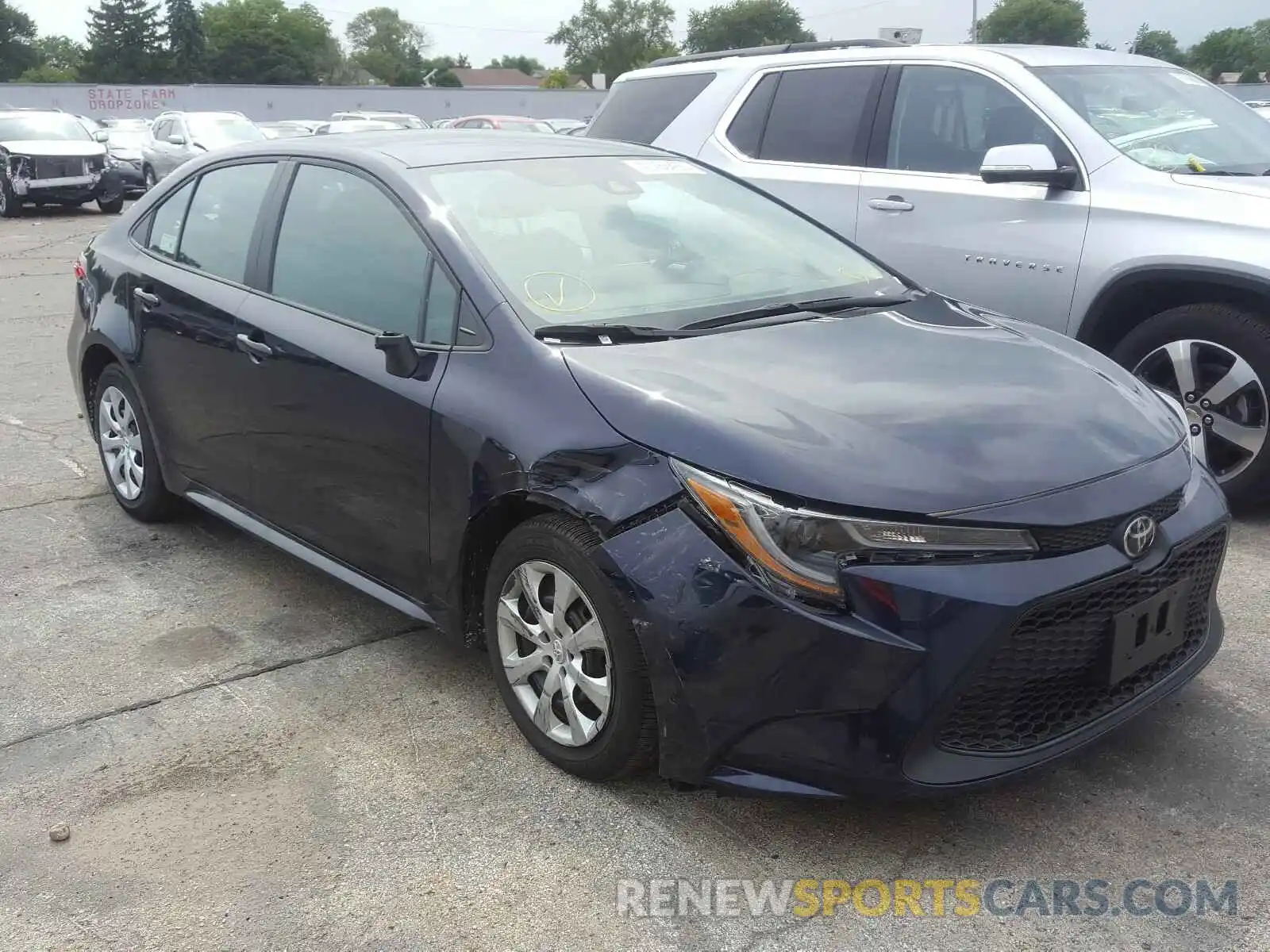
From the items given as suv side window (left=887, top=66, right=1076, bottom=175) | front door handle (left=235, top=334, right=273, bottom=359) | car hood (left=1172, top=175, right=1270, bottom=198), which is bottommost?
front door handle (left=235, top=334, right=273, bottom=359)

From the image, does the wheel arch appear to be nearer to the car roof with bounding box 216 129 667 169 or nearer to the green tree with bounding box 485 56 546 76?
the car roof with bounding box 216 129 667 169

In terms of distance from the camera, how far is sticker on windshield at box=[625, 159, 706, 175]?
4.12 meters

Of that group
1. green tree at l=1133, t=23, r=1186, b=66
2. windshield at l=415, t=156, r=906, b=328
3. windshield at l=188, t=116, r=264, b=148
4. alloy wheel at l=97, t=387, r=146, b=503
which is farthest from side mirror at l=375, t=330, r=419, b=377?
green tree at l=1133, t=23, r=1186, b=66

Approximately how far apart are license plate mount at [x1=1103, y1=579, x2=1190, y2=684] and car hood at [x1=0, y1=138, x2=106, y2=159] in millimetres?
21393

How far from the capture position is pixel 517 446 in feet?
9.86

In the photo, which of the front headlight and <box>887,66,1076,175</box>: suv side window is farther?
<box>887,66,1076,175</box>: suv side window

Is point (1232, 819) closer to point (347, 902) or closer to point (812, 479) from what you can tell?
point (812, 479)

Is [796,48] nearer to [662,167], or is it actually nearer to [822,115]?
[822,115]

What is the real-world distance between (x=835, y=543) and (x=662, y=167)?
2084 millimetres

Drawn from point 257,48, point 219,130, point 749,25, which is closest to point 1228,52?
point 749,25

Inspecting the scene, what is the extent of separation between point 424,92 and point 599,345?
169 ft

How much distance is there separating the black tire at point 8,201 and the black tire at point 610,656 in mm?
20485

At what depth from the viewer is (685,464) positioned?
270 cm

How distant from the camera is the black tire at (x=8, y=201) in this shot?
20.3 meters
